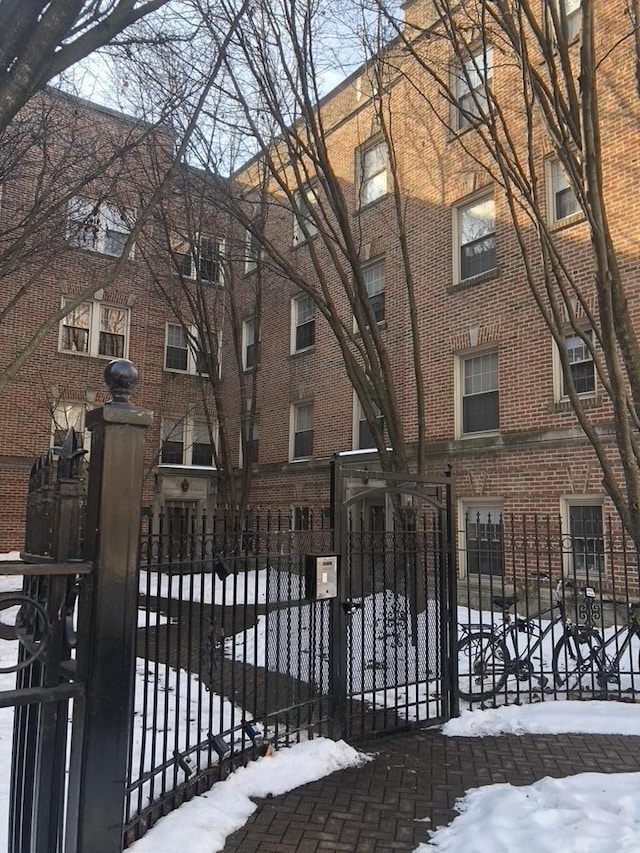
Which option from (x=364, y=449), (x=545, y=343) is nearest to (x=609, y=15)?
(x=545, y=343)

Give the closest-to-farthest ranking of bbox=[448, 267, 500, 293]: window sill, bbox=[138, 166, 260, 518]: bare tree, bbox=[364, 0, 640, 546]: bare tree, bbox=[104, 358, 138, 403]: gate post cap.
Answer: bbox=[104, 358, 138, 403]: gate post cap, bbox=[364, 0, 640, 546]: bare tree, bbox=[448, 267, 500, 293]: window sill, bbox=[138, 166, 260, 518]: bare tree

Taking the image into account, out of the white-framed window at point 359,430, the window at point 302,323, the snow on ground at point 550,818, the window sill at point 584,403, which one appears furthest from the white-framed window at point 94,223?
the snow on ground at point 550,818

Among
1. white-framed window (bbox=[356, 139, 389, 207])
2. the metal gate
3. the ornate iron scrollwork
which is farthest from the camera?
white-framed window (bbox=[356, 139, 389, 207])

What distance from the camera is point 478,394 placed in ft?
41.7

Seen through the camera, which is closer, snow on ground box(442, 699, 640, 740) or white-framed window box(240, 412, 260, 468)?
snow on ground box(442, 699, 640, 740)

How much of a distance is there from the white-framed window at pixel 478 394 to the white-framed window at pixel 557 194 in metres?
2.72

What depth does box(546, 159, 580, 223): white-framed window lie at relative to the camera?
453 inches

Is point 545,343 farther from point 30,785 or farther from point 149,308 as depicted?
point 149,308

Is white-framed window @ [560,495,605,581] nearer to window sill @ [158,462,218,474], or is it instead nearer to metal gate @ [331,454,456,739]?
metal gate @ [331,454,456,739]

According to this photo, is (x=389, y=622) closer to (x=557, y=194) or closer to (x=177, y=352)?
(x=557, y=194)

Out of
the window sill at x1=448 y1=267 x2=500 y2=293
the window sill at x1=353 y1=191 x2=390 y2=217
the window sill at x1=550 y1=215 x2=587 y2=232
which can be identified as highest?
the window sill at x1=353 y1=191 x2=390 y2=217

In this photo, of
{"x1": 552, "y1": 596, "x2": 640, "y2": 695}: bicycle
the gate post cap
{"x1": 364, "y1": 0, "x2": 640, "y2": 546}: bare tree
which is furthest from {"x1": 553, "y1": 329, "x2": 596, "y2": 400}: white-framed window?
the gate post cap

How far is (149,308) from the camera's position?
21.0m

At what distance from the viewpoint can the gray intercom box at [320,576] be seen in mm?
4953
